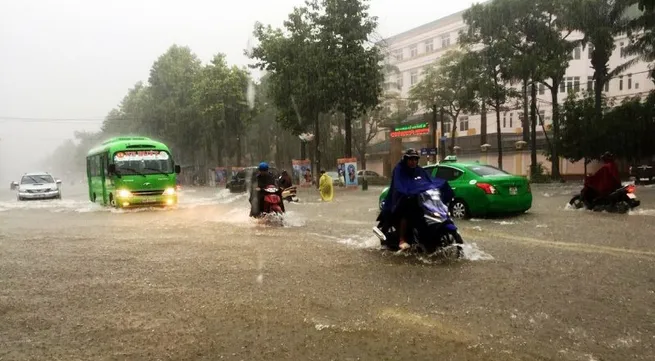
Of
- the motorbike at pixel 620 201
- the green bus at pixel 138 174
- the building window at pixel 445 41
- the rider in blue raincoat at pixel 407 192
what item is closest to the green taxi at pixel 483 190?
the motorbike at pixel 620 201

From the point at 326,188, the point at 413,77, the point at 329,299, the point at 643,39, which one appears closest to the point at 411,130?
the point at 643,39

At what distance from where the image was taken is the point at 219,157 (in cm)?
5822

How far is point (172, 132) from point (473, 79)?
3431 centimetres

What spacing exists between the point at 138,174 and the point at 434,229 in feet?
43.6

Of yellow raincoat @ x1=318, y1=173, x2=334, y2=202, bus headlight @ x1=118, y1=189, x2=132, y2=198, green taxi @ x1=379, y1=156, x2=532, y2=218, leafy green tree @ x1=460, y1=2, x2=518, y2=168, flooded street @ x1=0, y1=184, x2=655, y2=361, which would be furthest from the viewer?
leafy green tree @ x1=460, y1=2, x2=518, y2=168

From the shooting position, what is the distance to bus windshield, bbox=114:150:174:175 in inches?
719

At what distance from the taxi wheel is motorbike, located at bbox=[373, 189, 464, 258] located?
485cm

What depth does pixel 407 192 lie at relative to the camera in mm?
7504

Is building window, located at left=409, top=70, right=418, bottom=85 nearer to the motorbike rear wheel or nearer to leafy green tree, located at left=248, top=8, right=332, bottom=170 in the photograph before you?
leafy green tree, located at left=248, top=8, right=332, bottom=170

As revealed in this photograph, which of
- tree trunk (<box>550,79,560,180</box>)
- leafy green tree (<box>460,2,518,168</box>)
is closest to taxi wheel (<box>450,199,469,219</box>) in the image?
leafy green tree (<box>460,2,518,168</box>)

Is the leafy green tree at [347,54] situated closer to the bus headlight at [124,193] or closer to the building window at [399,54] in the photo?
the bus headlight at [124,193]

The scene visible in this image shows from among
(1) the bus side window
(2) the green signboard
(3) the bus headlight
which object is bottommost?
(3) the bus headlight

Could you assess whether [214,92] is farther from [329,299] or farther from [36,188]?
[329,299]

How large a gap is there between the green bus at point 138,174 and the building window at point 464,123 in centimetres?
4688
